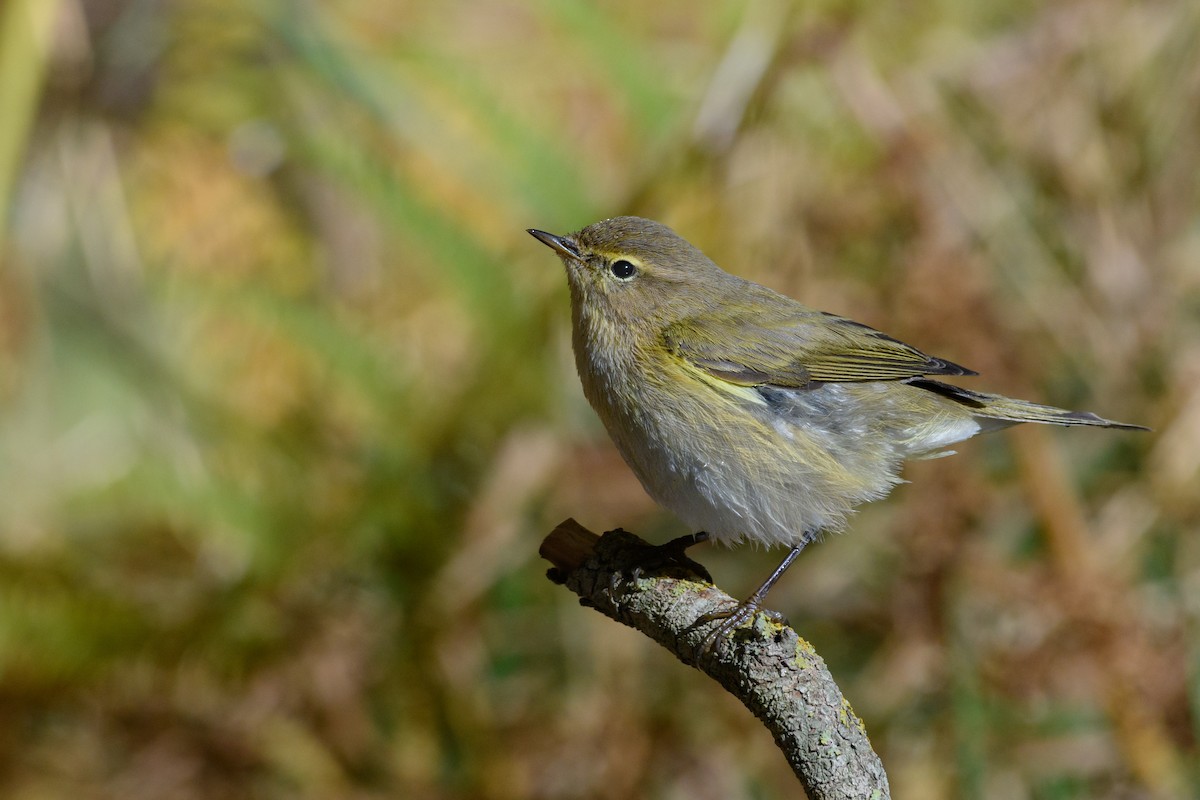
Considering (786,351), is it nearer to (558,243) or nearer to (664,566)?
(558,243)

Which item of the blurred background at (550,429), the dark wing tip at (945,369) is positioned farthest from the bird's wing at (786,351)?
the blurred background at (550,429)

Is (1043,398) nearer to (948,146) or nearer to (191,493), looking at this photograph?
(948,146)

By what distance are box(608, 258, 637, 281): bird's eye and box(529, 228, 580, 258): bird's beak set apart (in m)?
0.08

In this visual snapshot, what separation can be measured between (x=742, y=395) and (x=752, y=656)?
950 millimetres

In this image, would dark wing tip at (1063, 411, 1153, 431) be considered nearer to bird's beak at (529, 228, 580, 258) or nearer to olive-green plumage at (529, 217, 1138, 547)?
olive-green plumage at (529, 217, 1138, 547)

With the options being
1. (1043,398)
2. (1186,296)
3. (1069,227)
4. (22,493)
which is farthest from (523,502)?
(1186,296)

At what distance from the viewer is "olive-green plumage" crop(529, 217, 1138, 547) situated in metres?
2.50

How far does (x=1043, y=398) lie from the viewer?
4262mm

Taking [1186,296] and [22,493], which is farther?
[1186,296]

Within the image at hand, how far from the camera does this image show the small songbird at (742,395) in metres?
2.50

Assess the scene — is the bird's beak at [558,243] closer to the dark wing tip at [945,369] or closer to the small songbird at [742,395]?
the small songbird at [742,395]

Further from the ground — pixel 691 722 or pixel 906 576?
pixel 906 576

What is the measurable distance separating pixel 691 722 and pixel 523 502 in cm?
90

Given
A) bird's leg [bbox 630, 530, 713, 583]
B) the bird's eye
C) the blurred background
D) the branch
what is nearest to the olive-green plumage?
the bird's eye
